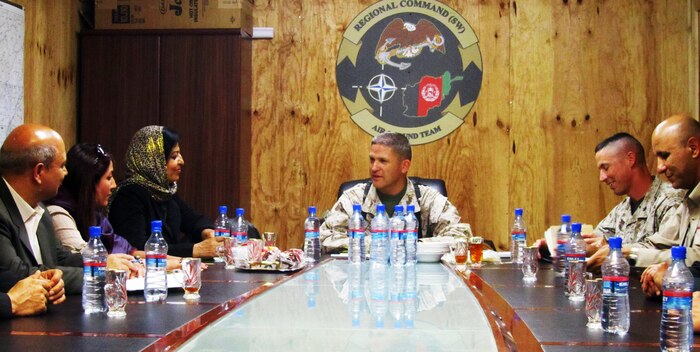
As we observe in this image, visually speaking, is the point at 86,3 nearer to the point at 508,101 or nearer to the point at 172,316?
the point at 508,101

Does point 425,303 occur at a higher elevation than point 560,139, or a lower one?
lower

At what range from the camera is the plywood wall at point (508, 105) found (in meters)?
4.99

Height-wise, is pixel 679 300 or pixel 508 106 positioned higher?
pixel 508 106

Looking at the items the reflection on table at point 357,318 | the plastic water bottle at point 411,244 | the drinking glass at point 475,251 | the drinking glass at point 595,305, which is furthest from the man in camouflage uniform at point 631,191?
the drinking glass at point 595,305

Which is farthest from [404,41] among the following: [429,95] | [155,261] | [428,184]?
[155,261]

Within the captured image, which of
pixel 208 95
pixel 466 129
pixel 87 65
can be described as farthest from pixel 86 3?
pixel 466 129

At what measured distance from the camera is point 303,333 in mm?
1738

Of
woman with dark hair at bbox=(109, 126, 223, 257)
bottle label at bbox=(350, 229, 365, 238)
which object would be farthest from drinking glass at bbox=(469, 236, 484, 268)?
woman with dark hair at bbox=(109, 126, 223, 257)

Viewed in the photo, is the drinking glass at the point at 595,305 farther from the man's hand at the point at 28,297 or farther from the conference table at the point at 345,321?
the man's hand at the point at 28,297

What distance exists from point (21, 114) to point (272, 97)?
1.59 meters

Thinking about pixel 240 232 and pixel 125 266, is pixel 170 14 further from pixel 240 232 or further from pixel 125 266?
pixel 125 266

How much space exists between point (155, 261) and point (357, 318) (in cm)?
65

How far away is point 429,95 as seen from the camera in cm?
509

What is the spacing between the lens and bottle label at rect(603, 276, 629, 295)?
174 centimetres
